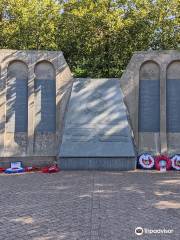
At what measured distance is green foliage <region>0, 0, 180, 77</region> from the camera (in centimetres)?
2447

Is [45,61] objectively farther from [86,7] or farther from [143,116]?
[86,7]

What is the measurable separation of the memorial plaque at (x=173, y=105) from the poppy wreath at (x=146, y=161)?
185 cm

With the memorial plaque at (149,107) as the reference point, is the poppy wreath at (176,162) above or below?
below

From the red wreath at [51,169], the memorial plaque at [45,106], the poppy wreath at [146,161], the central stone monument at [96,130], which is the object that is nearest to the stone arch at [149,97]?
the central stone monument at [96,130]

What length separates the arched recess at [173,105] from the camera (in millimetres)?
14664

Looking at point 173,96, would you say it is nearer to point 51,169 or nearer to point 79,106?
point 79,106

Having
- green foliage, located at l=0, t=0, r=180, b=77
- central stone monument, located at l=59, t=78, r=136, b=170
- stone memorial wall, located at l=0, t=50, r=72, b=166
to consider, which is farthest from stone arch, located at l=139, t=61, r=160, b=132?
green foliage, located at l=0, t=0, r=180, b=77

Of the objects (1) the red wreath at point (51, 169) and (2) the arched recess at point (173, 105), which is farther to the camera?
(2) the arched recess at point (173, 105)

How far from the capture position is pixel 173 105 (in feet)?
48.6

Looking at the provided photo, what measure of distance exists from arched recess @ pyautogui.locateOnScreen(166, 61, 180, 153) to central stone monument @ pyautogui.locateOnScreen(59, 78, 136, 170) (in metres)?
2.20

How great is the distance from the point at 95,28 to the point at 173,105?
39.9 feet

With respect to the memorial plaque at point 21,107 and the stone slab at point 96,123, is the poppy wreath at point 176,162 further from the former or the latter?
the memorial plaque at point 21,107

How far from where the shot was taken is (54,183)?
10.5 m

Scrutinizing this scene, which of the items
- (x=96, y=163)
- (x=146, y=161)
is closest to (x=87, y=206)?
(x=96, y=163)
